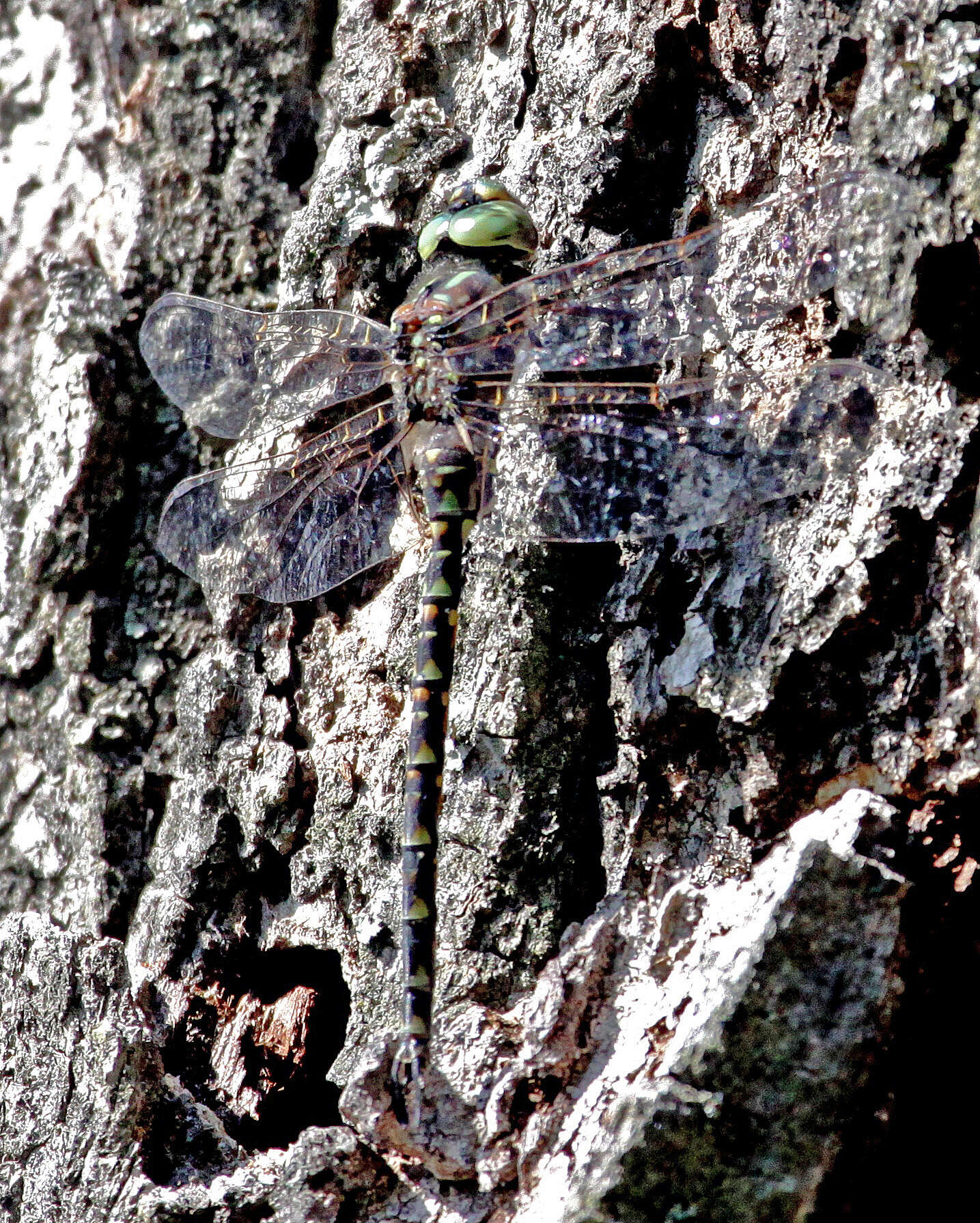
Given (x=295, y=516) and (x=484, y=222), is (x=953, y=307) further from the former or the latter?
(x=295, y=516)

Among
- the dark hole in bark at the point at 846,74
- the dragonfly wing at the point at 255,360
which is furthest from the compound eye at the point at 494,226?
the dark hole in bark at the point at 846,74

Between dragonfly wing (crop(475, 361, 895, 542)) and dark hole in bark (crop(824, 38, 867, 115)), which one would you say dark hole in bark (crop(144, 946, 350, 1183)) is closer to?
dragonfly wing (crop(475, 361, 895, 542))

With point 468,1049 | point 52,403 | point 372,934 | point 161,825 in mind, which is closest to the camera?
point 468,1049

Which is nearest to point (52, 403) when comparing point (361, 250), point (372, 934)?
point (361, 250)

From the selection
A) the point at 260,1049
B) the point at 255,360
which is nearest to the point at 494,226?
the point at 255,360

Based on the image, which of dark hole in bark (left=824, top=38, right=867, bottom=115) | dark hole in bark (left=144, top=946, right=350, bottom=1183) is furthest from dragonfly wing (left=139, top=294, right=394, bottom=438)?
dark hole in bark (left=144, top=946, right=350, bottom=1183)

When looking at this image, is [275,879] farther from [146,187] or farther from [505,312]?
[146,187]

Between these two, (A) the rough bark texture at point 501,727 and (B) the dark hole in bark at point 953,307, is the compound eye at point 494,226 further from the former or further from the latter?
(B) the dark hole in bark at point 953,307
